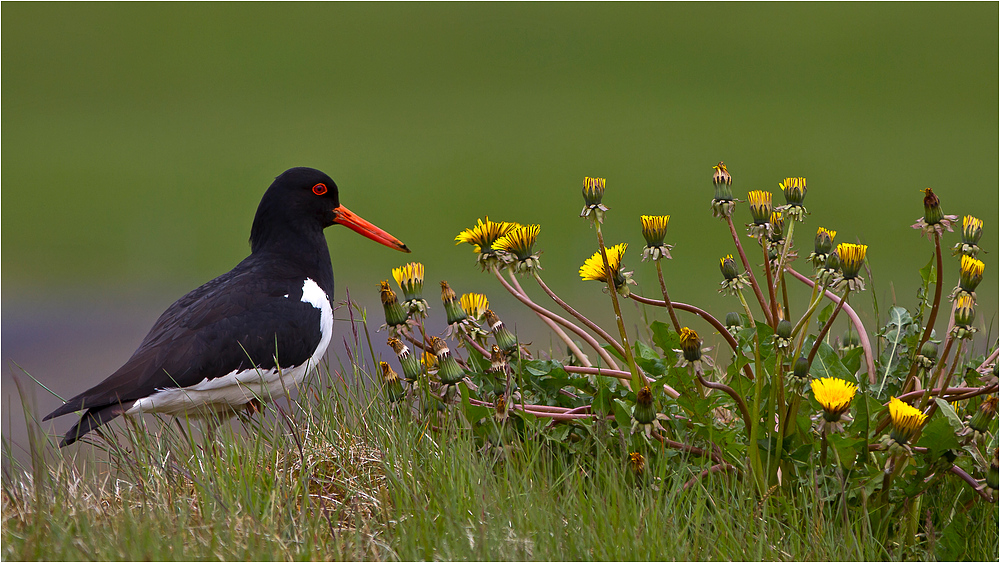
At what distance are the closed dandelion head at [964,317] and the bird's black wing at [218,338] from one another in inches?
85.5

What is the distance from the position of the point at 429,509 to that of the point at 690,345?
2.57 ft

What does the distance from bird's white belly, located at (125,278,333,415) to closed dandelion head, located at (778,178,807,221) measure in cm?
179

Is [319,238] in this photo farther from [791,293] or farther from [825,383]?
[791,293]

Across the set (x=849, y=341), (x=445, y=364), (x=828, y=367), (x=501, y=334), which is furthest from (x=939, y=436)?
(x=445, y=364)

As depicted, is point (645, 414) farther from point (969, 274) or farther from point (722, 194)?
point (969, 274)

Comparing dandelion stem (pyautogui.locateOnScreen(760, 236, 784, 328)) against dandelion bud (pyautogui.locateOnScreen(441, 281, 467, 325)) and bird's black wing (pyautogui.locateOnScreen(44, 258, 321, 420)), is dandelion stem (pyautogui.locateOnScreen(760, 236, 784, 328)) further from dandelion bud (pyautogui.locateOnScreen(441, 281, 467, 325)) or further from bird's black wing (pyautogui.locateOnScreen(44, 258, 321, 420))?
bird's black wing (pyautogui.locateOnScreen(44, 258, 321, 420))

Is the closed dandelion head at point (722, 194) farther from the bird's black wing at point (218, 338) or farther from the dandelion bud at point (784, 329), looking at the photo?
the bird's black wing at point (218, 338)

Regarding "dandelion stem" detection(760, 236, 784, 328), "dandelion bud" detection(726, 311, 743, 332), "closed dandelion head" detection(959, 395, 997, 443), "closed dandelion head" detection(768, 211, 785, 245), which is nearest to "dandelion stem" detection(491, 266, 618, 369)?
"dandelion bud" detection(726, 311, 743, 332)

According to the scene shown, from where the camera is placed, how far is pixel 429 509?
2.18 metres

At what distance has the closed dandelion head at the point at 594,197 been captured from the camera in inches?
85.9

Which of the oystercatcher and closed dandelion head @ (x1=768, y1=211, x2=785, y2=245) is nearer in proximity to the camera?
closed dandelion head @ (x1=768, y1=211, x2=785, y2=245)

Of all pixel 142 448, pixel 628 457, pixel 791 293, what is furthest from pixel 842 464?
pixel 791 293

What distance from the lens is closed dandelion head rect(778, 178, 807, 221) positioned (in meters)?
2.25

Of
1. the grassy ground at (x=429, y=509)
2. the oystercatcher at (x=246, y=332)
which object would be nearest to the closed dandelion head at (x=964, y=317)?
the grassy ground at (x=429, y=509)
